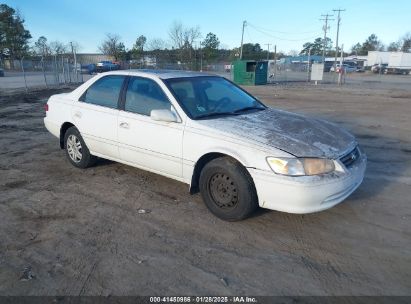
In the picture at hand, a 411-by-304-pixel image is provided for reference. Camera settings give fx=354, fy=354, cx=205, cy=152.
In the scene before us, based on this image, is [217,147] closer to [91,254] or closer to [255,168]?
[255,168]

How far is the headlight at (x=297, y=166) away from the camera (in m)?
3.53

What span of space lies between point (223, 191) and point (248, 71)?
26859 mm

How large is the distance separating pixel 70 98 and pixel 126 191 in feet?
6.42

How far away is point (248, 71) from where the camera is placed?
97.1 feet

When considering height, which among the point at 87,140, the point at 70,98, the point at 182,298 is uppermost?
the point at 70,98

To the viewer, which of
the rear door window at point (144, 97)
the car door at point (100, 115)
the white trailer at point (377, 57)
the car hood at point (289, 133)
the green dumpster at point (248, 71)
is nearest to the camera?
the car hood at point (289, 133)

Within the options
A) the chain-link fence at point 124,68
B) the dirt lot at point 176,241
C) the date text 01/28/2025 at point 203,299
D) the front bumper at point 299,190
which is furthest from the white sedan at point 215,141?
the chain-link fence at point 124,68

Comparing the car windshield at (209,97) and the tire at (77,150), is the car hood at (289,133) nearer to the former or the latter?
the car windshield at (209,97)

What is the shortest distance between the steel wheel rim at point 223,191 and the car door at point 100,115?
5.74 ft

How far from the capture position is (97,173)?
18.5 feet

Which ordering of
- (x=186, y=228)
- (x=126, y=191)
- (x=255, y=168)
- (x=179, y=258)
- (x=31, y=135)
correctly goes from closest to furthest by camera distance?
(x=179, y=258) → (x=255, y=168) → (x=186, y=228) → (x=126, y=191) → (x=31, y=135)

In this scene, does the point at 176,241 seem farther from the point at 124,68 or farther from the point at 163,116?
the point at 124,68

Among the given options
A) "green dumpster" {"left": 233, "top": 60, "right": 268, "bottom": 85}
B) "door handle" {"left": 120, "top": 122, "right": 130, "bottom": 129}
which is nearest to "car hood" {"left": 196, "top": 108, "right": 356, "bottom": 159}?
"door handle" {"left": 120, "top": 122, "right": 130, "bottom": 129}

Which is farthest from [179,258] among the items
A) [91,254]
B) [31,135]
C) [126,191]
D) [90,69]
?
[90,69]
